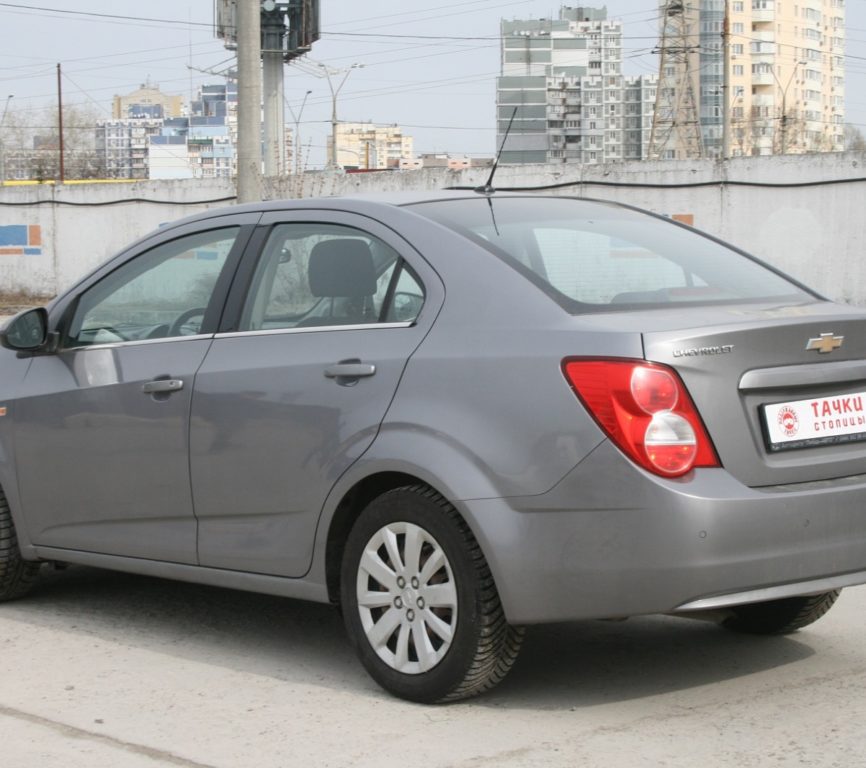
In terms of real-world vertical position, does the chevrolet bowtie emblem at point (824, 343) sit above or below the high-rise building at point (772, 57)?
below

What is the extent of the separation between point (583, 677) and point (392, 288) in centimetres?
139

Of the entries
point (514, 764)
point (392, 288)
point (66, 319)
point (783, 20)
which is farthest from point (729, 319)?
point (783, 20)

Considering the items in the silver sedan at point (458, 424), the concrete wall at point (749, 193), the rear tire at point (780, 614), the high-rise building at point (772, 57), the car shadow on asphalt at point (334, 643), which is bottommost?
the car shadow on asphalt at point (334, 643)

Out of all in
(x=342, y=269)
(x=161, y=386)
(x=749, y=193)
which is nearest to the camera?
(x=342, y=269)

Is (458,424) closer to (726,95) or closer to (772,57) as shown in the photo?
(726,95)

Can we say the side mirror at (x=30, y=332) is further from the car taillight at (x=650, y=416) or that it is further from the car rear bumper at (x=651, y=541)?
the car taillight at (x=650, y=416)

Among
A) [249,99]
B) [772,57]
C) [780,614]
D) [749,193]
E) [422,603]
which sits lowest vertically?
[780,614]

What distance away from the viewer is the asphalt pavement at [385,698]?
4.02 metres

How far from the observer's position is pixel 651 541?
402cm

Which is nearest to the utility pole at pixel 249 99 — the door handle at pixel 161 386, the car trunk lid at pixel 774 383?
the door handle at pixel 161 386

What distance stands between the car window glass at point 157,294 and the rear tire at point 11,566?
77 cm

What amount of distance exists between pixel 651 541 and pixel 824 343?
2.70 ft

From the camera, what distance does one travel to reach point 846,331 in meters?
4.40

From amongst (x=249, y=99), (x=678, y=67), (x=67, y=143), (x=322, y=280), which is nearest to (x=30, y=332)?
(x=322, y=280)
